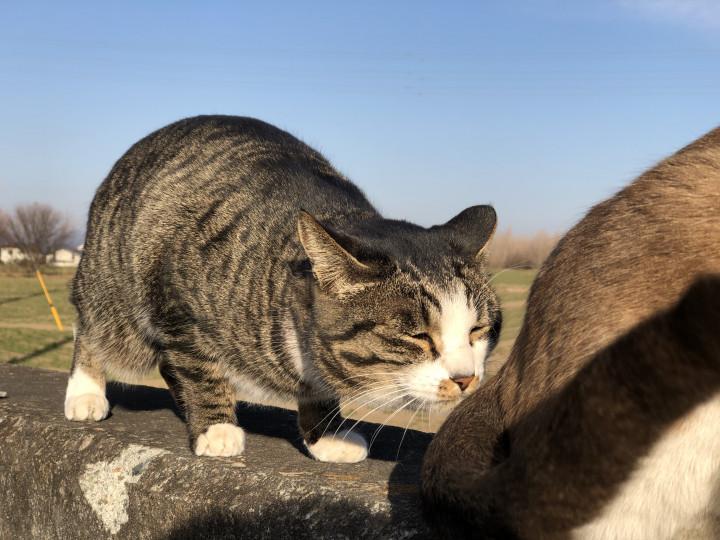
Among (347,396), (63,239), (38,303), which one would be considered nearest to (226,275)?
(347,396)

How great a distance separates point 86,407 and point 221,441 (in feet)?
3.17

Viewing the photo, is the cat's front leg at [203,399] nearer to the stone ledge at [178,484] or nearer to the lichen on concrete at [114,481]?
the stone ledge at [178,484]

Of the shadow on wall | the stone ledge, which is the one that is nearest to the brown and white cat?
the shadow on wall

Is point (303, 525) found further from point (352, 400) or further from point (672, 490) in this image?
point (672, 490)

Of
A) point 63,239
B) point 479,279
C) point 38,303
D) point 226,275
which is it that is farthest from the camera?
point 63,239

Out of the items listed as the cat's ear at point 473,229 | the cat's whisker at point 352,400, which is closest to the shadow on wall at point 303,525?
the cat's whisker at point 352,400

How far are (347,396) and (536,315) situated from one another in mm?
1519

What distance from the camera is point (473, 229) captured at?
3682mm

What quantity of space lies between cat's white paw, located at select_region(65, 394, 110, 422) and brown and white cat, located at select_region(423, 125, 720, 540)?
7.30 feet

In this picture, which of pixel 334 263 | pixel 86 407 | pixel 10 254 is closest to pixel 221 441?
pixel 334 263

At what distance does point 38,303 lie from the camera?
3509 cm

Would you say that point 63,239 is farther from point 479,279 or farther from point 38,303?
point 479,279

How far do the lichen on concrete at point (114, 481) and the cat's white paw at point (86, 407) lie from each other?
2.37ft

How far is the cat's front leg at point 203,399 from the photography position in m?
3.37
